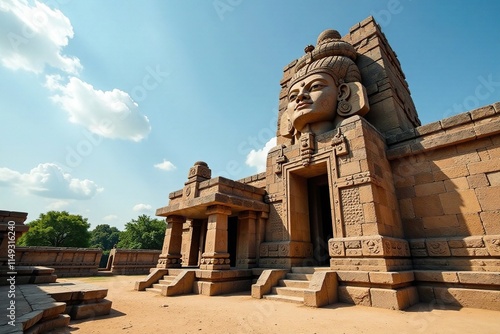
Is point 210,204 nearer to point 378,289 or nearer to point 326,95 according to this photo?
point 378,289

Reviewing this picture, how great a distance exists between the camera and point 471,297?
5.56 meters

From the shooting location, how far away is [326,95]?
370 inches

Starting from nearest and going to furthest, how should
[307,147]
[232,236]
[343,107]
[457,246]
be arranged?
1. [457,246]
2. [307,147]
3. [343,107]
4. [232,236]

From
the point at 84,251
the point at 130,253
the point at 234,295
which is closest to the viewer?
the point at 234,295

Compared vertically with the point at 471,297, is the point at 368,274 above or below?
above

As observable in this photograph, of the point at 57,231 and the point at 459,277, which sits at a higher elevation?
the point at 57,231

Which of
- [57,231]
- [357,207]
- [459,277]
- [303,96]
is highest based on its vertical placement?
[303,96]

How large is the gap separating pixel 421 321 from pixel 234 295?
472 centimetres

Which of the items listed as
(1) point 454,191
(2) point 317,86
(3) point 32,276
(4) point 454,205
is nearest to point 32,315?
(3) point 32,276

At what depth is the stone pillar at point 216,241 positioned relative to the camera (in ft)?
26.1

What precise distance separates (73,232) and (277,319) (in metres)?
42.5

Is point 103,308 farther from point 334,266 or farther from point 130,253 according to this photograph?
point 130,253

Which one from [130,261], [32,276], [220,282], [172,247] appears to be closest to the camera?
[32,276]

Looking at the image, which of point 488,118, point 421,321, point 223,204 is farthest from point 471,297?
point 223,204
